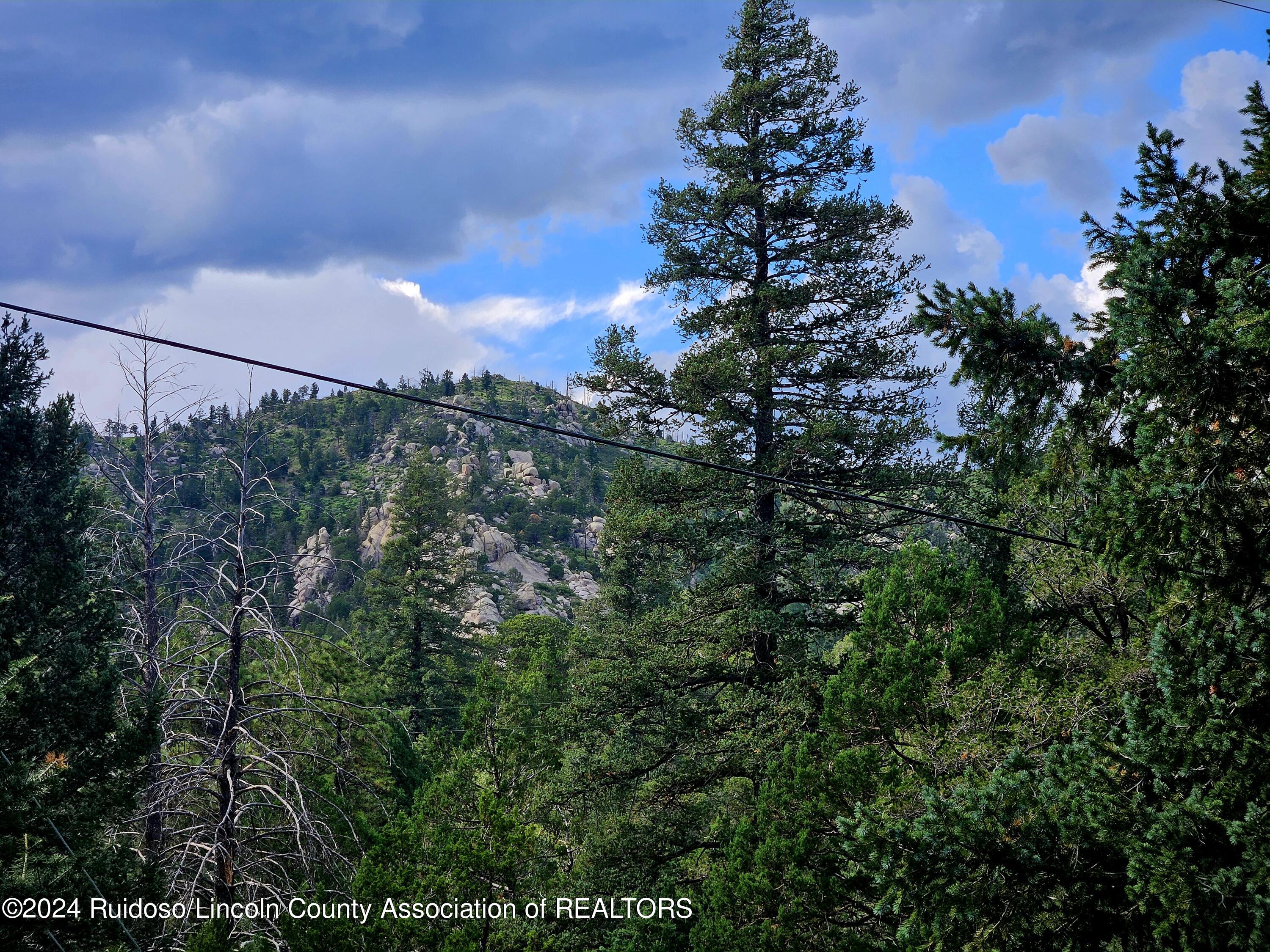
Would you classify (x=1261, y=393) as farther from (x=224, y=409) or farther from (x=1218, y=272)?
(x=224, y=409)

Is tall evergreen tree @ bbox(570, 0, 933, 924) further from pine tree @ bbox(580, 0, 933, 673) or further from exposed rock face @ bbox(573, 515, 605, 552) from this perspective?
exposed rock face @ bbox(573, 515, 605, 552)

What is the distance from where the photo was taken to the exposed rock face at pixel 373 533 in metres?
95.2

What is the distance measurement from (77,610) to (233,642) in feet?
4.97

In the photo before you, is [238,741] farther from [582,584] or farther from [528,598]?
[582,584]

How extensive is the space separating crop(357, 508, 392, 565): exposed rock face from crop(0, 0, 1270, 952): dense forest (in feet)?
260

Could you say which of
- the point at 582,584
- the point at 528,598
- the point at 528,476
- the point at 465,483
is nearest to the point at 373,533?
the point at 465,483

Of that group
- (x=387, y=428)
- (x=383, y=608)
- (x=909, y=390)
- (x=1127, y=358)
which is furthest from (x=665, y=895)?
(x=387, y=428)

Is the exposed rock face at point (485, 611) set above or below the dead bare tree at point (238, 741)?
below

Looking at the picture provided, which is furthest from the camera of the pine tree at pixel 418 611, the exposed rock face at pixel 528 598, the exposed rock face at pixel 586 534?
the exposed rock face at pixel 586 534

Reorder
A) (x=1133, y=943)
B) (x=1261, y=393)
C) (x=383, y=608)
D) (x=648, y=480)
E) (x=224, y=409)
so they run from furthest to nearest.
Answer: (x=224, y=409)
(x=383, y=608)
(x=648, y=480)
(x=1133, y=943)
(x=1261, y=393)

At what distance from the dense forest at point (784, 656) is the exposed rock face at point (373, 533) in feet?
260

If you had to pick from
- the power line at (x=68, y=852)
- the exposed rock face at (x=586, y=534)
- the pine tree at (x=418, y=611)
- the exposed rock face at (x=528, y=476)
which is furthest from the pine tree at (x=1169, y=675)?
the exposed rock face at (x=528, y=476)

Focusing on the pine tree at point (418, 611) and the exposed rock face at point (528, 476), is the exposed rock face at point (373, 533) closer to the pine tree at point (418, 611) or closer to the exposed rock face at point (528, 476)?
the exposed rock face at point (528, 476)

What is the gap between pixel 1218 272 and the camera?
550 cm
